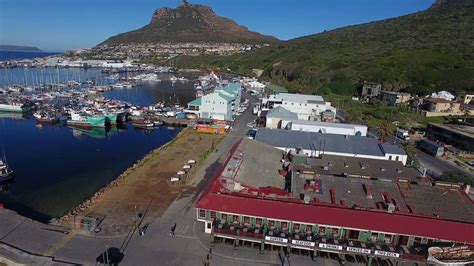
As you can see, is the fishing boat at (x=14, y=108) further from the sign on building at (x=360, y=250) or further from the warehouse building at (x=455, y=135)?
the warehouse building at (x=455, y=135)

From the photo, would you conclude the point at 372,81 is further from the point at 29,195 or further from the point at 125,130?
the point at 29,195

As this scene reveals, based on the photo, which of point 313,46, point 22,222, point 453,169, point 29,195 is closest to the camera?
point 22,222

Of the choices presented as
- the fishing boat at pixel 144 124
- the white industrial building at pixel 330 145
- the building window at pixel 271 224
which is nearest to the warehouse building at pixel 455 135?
the white industrial building at pixel 330 145

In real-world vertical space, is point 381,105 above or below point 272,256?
above

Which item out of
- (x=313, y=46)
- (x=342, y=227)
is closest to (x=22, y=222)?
(x=342, y=227)

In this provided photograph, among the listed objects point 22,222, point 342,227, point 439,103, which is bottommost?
point 22,222

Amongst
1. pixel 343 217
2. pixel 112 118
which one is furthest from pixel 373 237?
pixel 112 118

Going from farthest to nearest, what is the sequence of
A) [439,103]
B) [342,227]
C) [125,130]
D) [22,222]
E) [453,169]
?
1. [439,103]
2. [125,130]
3. [453,169]
4. [22,222]
5. [342,227]

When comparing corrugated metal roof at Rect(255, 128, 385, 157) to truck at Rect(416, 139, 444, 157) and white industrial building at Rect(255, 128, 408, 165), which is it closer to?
white industrial building at Rect(255, 128, 408, 165)
